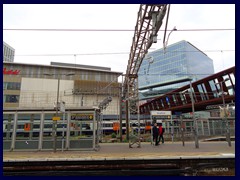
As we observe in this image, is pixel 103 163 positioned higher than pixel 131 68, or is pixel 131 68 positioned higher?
pixel 131 68

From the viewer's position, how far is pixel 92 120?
1262cm

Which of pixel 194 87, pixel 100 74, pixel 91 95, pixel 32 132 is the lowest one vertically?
pixel 32 132

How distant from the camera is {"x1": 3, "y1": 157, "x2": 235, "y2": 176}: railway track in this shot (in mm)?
7918

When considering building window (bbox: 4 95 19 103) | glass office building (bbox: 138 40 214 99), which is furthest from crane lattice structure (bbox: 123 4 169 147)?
glass office building (bbox: 138 40 214 99)

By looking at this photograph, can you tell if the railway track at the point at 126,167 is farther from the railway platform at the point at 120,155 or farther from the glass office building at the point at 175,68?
the glass office building at the point at 175,68

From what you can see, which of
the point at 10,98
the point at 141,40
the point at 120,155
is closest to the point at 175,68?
the point at 10,98

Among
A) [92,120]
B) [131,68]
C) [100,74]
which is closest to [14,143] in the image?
[92,120]

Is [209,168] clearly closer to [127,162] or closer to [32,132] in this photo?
[127,162]

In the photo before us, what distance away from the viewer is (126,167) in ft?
27.0

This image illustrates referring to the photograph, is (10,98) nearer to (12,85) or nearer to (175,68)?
(12,85)

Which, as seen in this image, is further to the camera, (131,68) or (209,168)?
(131,68)

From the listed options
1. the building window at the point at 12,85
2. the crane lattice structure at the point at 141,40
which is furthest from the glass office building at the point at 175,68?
the crane lattice structure at the point at 141,40

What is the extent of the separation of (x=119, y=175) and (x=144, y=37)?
9097mm

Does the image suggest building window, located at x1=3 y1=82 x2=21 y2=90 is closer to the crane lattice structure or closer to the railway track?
the crane lattice structure
